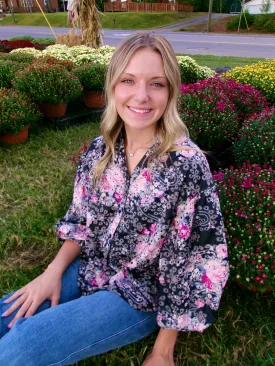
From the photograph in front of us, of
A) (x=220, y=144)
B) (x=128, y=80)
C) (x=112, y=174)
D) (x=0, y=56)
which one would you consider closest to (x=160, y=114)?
(x=128, y=80)

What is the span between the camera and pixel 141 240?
1.64 metres

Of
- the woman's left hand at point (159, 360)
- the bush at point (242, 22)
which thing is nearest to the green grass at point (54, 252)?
the woman's left hand at point (159, 360)

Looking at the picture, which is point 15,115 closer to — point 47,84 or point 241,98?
point 47,84

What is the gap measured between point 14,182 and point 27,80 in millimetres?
1730

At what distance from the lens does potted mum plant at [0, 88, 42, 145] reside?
13.5 feet

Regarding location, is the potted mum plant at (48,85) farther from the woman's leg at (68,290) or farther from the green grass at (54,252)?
the woman's leg at (68,290)

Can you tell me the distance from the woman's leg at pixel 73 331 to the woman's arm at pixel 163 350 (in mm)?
96

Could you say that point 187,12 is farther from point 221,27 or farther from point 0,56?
point 0,56

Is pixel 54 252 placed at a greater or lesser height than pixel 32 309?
lesser

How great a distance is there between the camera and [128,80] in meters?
1.56

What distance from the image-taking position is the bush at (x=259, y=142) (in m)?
2.80

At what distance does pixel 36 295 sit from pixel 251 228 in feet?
3.97

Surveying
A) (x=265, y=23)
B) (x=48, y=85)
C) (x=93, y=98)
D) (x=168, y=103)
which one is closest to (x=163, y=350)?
(x=168, y=103)

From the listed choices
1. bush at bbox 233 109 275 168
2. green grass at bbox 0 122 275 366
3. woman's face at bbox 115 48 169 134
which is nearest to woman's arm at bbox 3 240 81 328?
green grass at bbox 0 122 275 366
